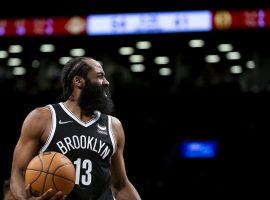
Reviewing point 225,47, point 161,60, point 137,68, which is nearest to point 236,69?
point 225,47

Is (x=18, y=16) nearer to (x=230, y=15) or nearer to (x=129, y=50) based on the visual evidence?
(x=129, y=50)

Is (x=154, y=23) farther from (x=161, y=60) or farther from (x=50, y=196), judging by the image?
(x=50, y=196)

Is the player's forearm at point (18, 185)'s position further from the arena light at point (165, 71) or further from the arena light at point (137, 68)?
the arena light at point (137, 68)

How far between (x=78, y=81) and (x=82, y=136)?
44cm

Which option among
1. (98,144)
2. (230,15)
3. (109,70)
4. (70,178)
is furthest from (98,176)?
(109,70)

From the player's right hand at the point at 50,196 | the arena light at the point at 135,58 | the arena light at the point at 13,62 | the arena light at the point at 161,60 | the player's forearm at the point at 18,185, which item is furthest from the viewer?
the arena light at the point at 13,62

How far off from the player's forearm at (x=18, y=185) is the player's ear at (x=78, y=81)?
29.8 inches

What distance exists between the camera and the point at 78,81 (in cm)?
425

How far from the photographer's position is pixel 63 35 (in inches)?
546

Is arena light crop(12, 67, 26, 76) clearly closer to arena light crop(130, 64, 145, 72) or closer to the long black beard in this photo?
arena light crop(130, 64, 145, 72)

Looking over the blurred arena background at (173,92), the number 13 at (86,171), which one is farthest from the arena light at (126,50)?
the number 13 at (86,171)

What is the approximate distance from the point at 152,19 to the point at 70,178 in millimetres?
9930

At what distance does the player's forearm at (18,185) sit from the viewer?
3.79 m

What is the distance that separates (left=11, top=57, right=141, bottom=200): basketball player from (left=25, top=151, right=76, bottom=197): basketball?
27 cm
